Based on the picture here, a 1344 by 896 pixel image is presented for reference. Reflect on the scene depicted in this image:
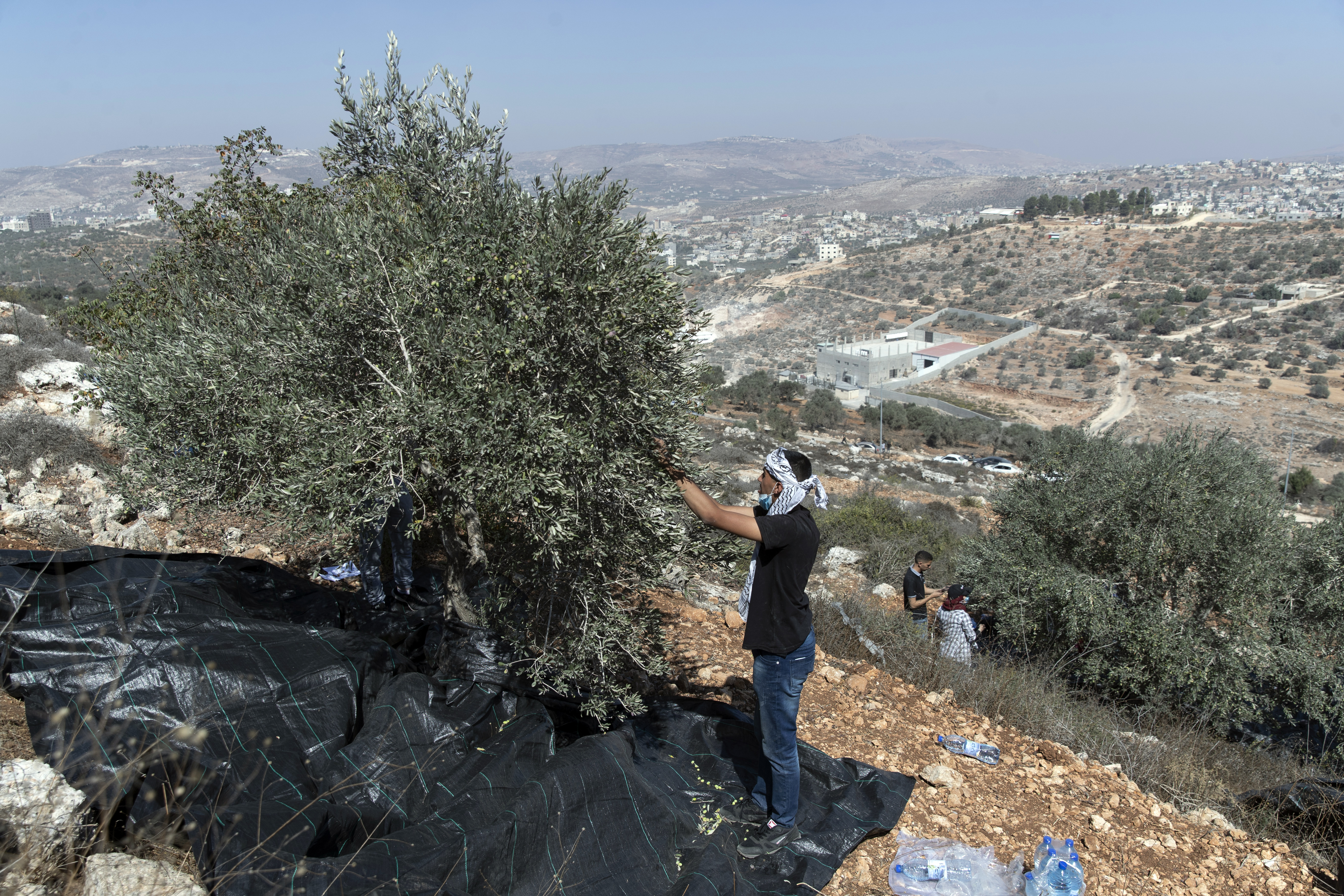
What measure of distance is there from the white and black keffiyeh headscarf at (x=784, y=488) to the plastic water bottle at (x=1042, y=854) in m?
1.93

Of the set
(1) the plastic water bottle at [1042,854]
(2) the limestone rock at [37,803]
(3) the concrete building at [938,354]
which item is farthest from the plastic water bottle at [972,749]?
(3) the concrete building at [938,354]

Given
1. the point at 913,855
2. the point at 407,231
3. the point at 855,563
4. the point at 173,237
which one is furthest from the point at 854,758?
the point at 173,237

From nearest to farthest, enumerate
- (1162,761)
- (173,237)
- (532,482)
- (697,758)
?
(532,482)
(697,758)
(1162,761)
(173,237)

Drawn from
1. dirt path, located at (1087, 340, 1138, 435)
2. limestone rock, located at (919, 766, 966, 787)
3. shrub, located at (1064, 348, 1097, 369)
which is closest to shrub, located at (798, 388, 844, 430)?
dirt path, located at (1087, 340, 1138, 435)

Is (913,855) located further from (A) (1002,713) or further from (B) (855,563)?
(B) (855,563)

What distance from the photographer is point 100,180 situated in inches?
4542

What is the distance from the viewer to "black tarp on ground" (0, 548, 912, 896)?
2.88 m

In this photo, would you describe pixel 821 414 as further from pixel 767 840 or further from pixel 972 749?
pixel 767 840

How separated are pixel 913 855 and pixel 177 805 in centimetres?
344

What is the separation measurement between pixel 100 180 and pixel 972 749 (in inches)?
5964

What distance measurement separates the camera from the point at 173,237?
28.7 feet

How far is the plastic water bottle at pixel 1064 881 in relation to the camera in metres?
3.53

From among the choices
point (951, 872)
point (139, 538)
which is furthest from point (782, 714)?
point (139, 538)

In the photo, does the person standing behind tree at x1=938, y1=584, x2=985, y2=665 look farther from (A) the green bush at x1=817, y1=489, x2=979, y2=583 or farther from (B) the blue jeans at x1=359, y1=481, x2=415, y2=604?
(B) the blue jeans at x1=359, y1=481, x2=415, y2=604
